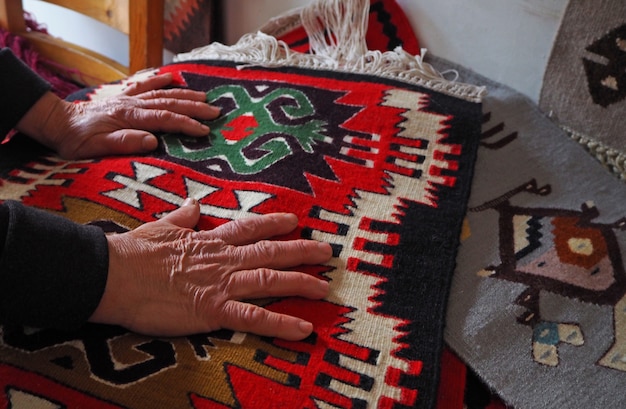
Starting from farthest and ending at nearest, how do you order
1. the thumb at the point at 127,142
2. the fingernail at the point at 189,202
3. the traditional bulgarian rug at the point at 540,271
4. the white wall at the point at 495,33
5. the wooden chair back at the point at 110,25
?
the wooden chair back at the point at 110,25 → the white wall at the point at 495,33 → the thumb at the point at 127,142 → the fingernail at the point at 189,202 → the traditional bulgarian rug at the point at 540,271

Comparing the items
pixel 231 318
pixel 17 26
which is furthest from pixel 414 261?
pixel 17 26

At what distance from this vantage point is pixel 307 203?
3.21 feet

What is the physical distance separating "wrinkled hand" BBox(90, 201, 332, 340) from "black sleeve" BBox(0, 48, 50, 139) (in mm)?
448

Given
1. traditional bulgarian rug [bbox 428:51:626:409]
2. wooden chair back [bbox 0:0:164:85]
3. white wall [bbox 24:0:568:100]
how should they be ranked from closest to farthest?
traditional bulgarian rug [bbox 428:51:626:409], white wall [bbox 24:0:568:100], wooden chair back [bbox 0:0:164:85]

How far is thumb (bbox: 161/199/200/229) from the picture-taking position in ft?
2.88

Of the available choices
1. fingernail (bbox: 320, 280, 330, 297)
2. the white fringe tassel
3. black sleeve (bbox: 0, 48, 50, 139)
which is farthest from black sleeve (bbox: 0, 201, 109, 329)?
the white fringe tassel

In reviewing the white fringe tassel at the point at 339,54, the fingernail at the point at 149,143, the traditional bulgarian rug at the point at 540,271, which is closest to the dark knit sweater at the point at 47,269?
the fingernail at the point at 149,143

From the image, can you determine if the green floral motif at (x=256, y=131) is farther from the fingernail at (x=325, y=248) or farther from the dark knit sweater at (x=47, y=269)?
the dark knit sweater at (x=47, y=269)

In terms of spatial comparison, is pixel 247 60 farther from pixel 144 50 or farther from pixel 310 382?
pixel 310 382

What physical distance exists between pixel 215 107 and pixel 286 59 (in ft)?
0.77

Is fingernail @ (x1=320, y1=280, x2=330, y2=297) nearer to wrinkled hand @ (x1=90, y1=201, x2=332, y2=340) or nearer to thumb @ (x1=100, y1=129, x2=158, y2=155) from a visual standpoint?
wrinkled hand @ (x1=90, y1=201, x2=332, y2=340)

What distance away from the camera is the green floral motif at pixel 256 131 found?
1.08m

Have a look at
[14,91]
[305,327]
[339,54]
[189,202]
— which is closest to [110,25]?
[14,91]

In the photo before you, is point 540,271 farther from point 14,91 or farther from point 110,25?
point 110,25
